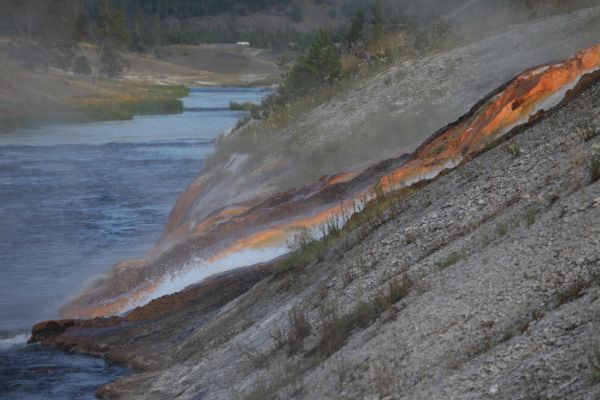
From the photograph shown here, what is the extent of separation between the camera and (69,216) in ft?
84.6

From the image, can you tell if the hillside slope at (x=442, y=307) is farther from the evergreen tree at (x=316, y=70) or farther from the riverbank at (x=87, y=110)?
the riverbank at (x=87, y=110)

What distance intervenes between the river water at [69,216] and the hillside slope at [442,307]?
3.71 ft

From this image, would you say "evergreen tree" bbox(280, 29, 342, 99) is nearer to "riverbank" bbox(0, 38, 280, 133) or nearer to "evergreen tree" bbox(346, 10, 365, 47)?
"evergreen tree" bbox(346, 10, 365, 47)

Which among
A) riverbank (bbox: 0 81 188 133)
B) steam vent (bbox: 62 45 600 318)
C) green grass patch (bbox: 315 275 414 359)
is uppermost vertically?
riverbank (bbox: 0 81 188 133)

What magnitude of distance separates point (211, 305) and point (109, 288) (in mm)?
3581

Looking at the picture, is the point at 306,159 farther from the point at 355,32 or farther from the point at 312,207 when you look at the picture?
the point at 355,32

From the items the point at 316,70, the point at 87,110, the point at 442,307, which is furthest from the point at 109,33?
the point at 442,307

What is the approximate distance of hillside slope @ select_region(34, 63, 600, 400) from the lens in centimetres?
614

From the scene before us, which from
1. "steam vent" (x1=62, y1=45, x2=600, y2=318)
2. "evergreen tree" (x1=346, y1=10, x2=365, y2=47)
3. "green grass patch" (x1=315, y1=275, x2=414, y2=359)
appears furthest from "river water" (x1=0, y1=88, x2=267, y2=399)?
"evergreen tree" (x1=346, y1=10, x2=365, y2=47)

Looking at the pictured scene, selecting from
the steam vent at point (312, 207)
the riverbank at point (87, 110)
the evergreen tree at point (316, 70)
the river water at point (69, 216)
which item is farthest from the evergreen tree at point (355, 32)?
the riverbank at point (87, 110)

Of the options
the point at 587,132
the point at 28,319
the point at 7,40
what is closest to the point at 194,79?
the point at 7,40

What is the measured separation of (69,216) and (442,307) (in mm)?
19683

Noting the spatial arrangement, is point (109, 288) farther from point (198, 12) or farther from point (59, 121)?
point (198, 12)

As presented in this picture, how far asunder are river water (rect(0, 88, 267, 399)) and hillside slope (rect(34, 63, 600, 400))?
1.13m
